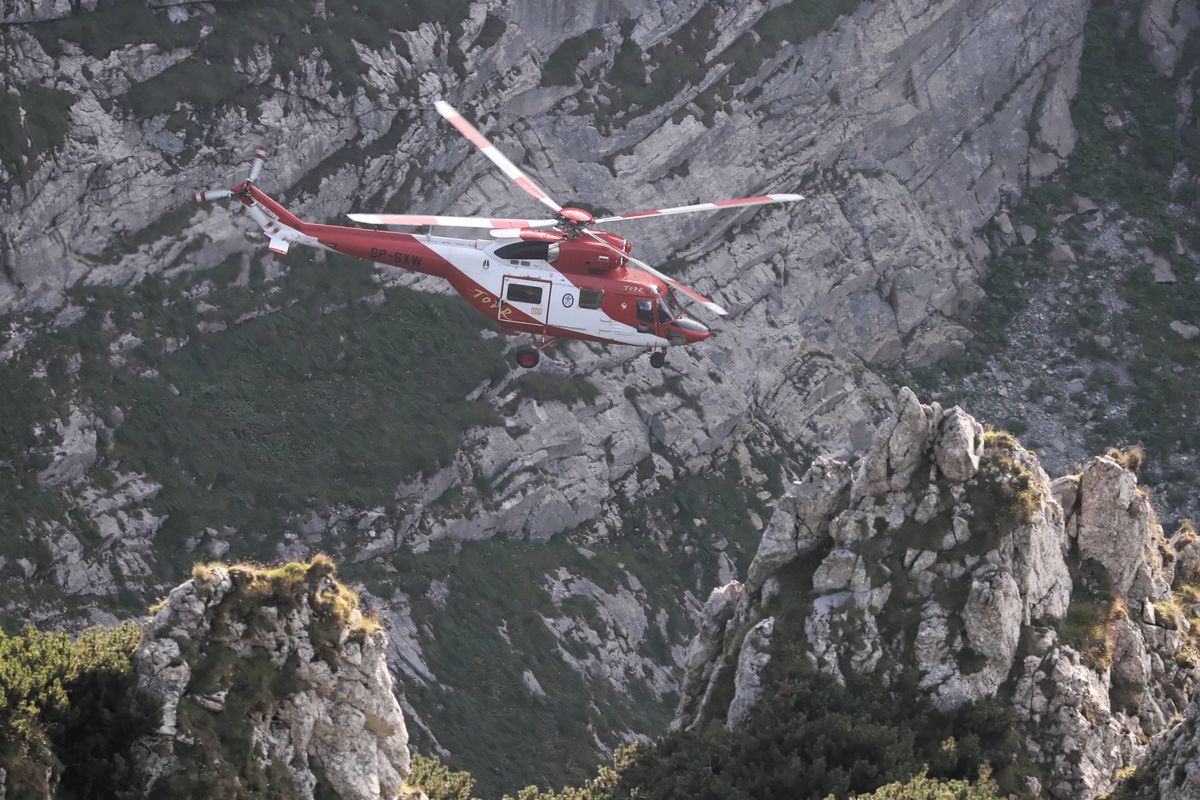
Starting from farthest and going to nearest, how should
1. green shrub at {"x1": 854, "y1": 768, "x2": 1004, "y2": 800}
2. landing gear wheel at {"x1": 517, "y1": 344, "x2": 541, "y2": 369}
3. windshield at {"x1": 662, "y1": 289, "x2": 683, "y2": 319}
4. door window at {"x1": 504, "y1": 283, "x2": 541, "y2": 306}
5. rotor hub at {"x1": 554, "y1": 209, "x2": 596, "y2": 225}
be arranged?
landing gear wheel at {"x1": 517, "y1": 344, "x2": 541, "y2": 369} → windshield at {"x1": 662, "y1": 289, "x2": 683, "y2": 319} → door window at {"x1": 504, "y1": 283, "x2": 541, "y2": 306} → rotor hub at {"x1": 554, "y1": 209, "x2": 596, "y2": 225} → green shrub at {"x1": 854, "y1": 768, "x2": 1004, "y2": 800}

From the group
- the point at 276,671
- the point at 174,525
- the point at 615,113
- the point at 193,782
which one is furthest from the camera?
the point at 615,113

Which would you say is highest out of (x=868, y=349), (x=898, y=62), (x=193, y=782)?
(x=898, y=62)

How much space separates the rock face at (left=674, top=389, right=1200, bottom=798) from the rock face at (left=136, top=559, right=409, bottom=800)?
29.5 feet

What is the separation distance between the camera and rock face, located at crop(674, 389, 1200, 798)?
35531 millimetres

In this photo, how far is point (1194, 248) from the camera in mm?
74000

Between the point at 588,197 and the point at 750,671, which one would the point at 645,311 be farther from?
the point at 588,197

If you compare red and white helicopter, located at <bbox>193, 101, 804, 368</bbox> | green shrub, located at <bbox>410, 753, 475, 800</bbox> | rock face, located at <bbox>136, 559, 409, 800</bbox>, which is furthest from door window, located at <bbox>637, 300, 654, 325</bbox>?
rock face, located at <bbox>136, 559, 409, 800</bbox>

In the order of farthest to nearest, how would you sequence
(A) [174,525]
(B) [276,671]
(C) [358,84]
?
(C) [358,84] < (A) [174,525] < (B) [276,671]

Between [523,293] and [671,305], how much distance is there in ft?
14.2

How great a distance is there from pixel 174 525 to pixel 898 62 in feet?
135

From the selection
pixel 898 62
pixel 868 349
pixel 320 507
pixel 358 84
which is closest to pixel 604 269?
pixel 320 507

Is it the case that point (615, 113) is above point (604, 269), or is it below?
above

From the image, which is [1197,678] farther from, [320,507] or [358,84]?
[358,84]

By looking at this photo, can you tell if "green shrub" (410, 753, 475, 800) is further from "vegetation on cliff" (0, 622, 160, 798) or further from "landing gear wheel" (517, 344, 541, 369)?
"landing gear wheel" (517, 344, 541, 369)
